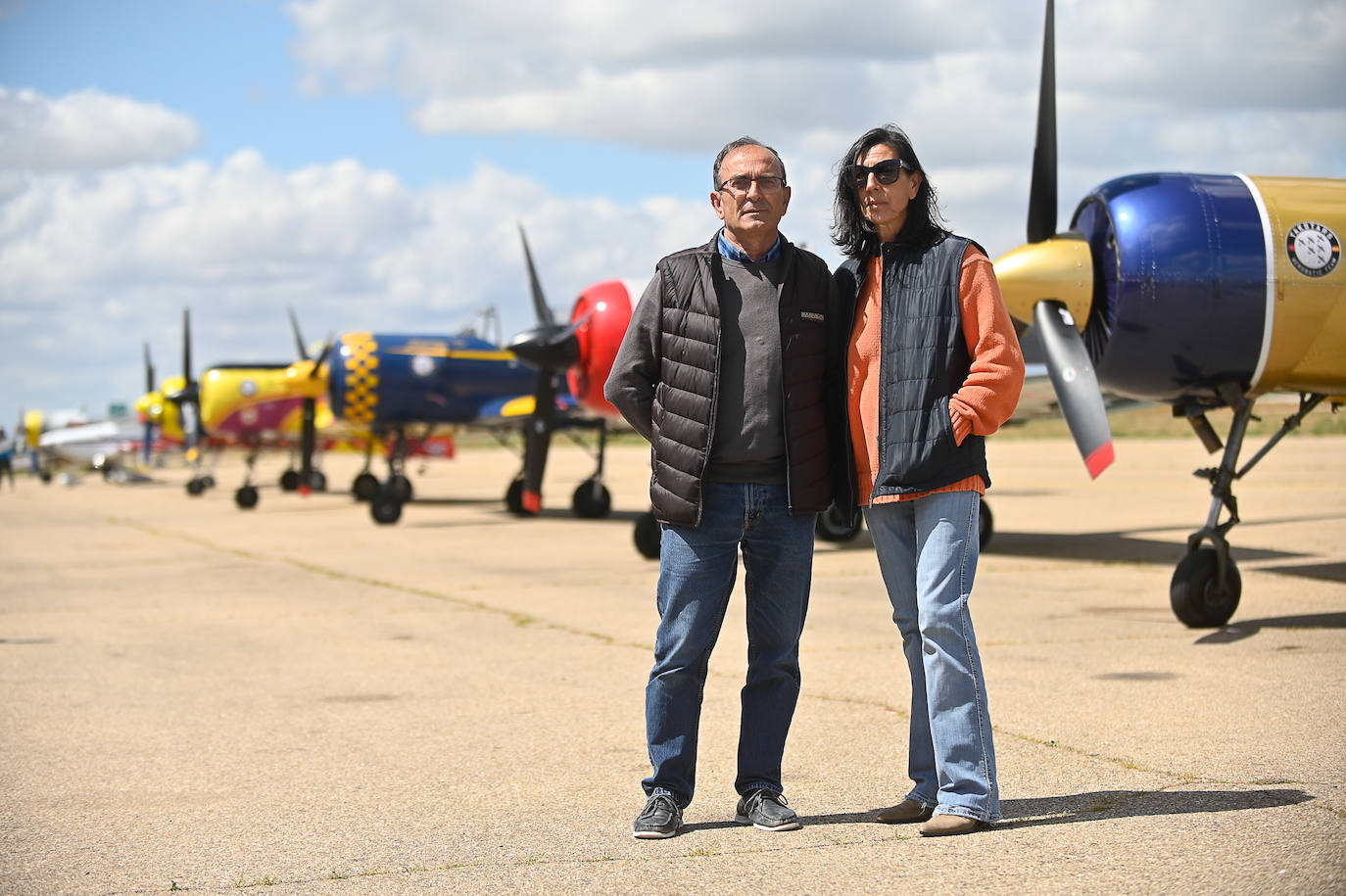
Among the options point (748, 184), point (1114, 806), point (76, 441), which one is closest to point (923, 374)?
point (748, 184)

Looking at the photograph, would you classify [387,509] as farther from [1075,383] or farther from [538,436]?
[1075,383]

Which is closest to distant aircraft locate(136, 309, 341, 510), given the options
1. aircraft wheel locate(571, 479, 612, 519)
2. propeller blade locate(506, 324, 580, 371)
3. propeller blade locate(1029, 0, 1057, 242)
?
aircraft wheel locate(571, 479, 612, 519)

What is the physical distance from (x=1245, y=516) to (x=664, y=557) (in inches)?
644

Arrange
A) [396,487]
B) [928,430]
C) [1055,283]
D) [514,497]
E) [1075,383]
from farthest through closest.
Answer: [514,497] → [396,487] → [1055,283] → [1075,383] → [928,430]

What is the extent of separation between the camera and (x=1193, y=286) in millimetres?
7496

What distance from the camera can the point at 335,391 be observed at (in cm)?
2403

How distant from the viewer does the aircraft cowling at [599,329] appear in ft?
45.1

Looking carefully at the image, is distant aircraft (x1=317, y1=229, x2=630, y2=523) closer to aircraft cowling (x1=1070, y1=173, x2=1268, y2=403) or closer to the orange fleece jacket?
aircraft cowling (x1=1070, y1=173, x2=1268, y2=403)

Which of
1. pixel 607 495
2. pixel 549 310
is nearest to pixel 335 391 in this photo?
pixel 607 495

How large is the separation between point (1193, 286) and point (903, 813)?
463 centimetres

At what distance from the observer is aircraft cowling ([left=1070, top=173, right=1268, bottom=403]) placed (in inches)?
295

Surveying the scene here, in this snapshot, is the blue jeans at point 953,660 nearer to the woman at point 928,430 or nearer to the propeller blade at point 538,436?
the woman at point 928,430

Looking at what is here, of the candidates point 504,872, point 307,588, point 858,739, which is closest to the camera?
point 504,872

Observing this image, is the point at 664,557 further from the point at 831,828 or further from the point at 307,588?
the point at 307,588
